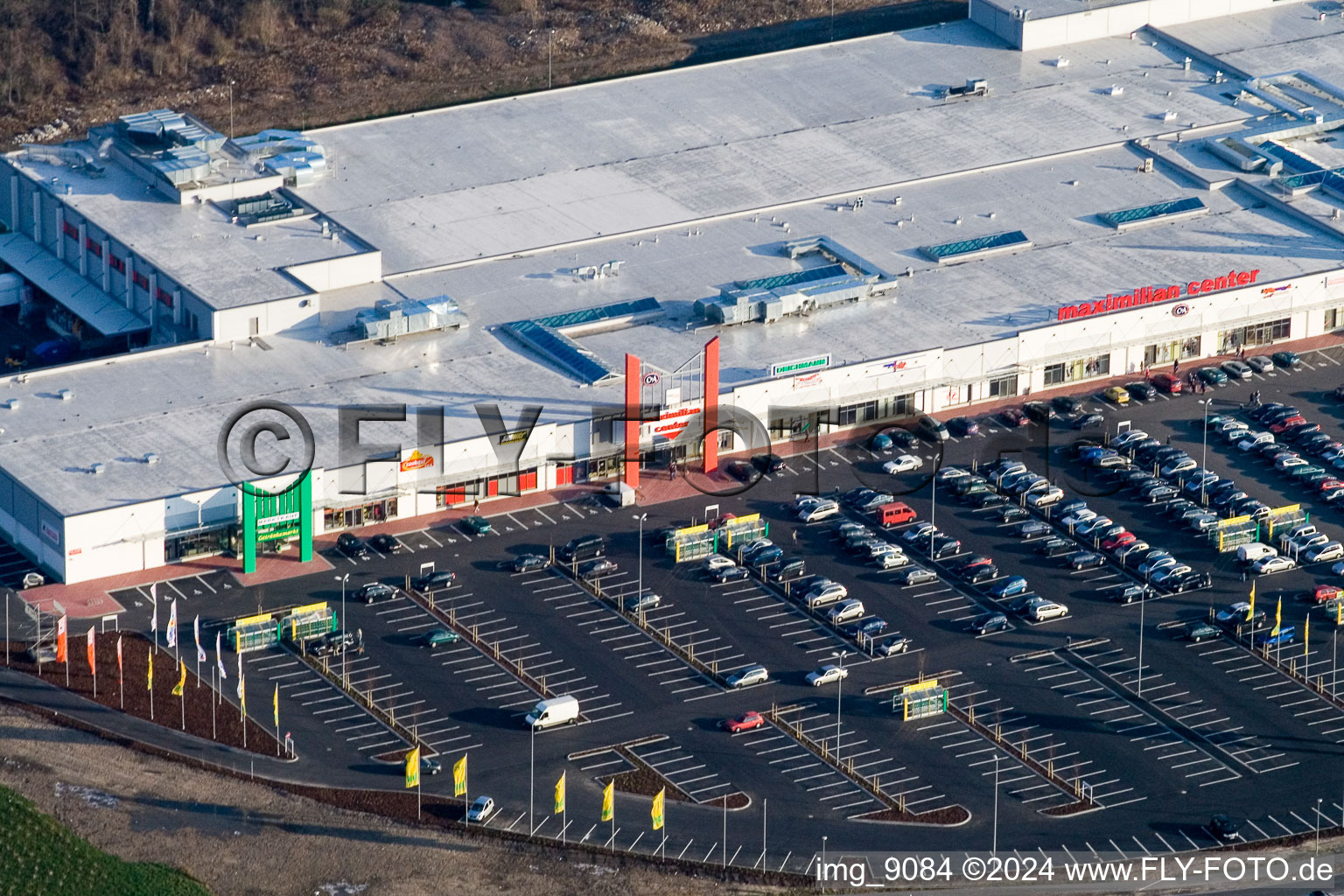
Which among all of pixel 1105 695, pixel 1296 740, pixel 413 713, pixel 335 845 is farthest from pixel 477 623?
pixel 1296 740

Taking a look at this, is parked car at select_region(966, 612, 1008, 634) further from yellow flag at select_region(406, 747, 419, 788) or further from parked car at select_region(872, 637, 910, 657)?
yellow flag at select_region(406, 747, 419, 788)

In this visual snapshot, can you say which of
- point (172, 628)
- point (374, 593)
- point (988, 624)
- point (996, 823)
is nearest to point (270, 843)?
point (172, 628)

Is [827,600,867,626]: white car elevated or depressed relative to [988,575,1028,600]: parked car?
depressed

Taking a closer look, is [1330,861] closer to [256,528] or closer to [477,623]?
[477,623]

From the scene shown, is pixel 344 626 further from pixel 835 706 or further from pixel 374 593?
pixel 835 706

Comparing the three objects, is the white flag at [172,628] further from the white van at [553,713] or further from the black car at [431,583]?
the white van at [553,713]

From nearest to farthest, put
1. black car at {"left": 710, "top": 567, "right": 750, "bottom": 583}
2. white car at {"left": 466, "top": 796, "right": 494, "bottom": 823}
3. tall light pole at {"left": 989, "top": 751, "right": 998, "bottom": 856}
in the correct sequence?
tall light pole at {"left": 989, "top": 751, "right": 998, "bottom": 856}
white car at {"left": 466, "top": 796, "right": 494, "bottom": 823}
black car at {"left": 710, "top": 567, "right": 750, "bottom": 583}

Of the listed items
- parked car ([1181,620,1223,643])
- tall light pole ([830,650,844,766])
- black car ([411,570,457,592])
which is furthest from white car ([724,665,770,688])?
parked car ([1181,620,1223,643])
